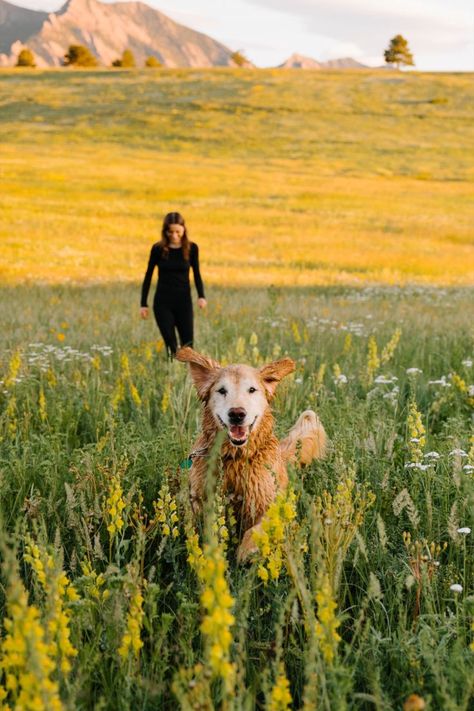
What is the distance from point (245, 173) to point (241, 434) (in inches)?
1890

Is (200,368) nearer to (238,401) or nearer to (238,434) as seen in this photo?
(238,401)

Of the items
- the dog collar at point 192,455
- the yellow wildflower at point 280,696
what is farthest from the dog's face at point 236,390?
the yellow wildflower at point 280,696

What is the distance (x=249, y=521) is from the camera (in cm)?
407

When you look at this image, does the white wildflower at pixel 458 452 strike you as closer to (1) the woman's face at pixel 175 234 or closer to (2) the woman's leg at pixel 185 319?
(2) the woman's leg at pixel 185 319

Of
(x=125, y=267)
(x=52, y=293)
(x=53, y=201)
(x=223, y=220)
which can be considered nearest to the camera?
(x=52, y=293)

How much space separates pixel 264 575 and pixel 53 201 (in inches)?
1387

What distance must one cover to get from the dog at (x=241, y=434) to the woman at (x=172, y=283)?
173 inches

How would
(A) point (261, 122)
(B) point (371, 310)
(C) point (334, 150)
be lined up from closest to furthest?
(B) point (371, 310) < (C) point (334, 150) < (A) point (261, 122)

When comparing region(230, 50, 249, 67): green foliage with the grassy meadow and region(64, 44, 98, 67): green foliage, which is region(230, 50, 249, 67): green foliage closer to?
region(64, 44, 98, 67): green foliage

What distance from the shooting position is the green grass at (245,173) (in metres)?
23.3

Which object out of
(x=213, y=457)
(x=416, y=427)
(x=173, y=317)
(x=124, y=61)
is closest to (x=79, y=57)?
(x=124, y=61)

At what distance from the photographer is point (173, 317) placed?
8.87 metres

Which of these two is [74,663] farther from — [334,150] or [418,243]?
[334,150]

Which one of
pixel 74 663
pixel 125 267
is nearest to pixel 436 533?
pixel 74 663
